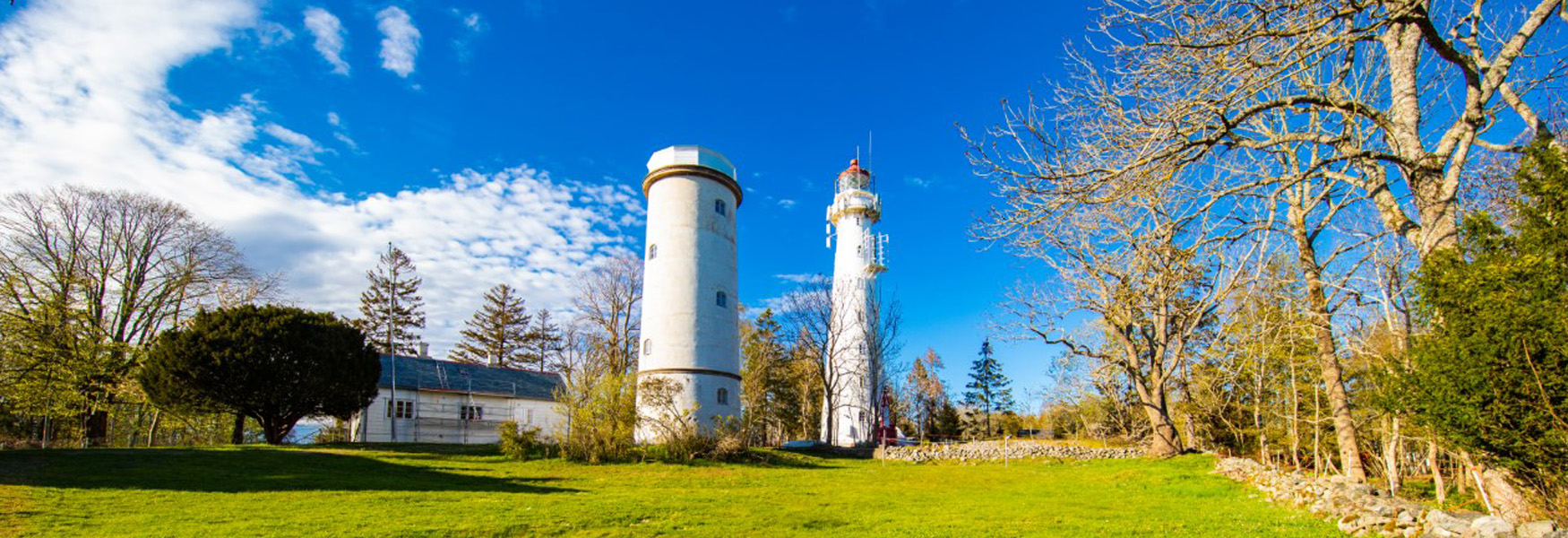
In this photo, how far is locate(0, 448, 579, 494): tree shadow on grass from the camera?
11.1 meters

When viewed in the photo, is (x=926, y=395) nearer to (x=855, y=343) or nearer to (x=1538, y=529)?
(x=855, y=343)

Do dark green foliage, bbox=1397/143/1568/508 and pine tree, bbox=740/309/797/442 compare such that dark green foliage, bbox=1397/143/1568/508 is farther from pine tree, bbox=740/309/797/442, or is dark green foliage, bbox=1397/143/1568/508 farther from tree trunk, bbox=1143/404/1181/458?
pine tree, bbox=740/309/797/442

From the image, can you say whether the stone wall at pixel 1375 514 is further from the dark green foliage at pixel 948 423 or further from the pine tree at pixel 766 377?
the dark green foliage at pixel 948 423

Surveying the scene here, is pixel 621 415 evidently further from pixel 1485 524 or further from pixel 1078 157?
pixel 1485 524

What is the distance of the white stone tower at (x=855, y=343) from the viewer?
3105cm

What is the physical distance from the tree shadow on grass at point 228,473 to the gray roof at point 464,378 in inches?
562

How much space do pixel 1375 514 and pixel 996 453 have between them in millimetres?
18834

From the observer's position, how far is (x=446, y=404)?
31.0m

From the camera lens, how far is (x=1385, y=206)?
290 inches

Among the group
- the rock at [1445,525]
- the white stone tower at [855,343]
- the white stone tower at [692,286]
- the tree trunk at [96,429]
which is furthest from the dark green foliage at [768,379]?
the rock at [1445,525]

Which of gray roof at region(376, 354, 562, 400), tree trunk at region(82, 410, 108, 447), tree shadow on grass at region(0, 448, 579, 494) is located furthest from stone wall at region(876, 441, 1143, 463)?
tree trunk at region(82, 410, 108, 447)

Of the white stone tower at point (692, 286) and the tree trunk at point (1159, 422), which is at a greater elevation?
the white stone tower at point (692, 286)

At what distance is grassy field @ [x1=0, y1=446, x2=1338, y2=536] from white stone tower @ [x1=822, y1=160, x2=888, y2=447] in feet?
44.5

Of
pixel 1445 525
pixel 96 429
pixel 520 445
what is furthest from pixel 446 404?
pixel 1445 525
